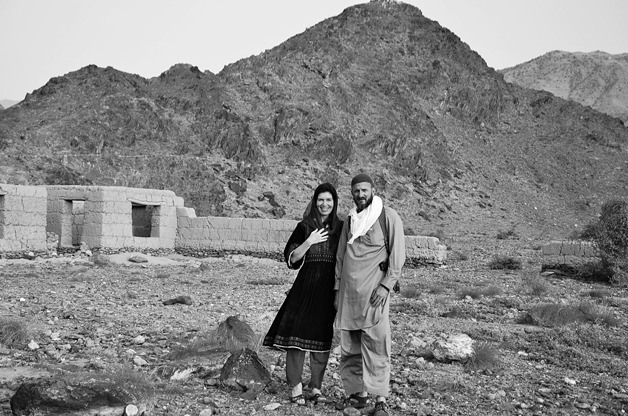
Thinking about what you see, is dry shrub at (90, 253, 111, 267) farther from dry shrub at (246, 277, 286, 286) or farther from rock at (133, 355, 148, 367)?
rock at (133, 355, 148, 367)

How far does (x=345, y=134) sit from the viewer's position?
38906mm

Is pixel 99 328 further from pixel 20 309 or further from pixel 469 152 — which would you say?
pixel 469 152

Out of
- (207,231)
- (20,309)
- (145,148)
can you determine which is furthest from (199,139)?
(20,309)

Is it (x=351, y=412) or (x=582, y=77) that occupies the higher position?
(x=582, y=77)

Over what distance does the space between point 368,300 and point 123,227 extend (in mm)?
13701

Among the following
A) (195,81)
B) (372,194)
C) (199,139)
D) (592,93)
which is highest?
(592,93)

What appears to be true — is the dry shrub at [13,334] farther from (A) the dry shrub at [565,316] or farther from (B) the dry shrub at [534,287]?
(B) the dry shrub at [534,287]

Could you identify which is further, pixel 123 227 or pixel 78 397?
pixel 123 227

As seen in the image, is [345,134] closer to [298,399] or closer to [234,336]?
[234,336]

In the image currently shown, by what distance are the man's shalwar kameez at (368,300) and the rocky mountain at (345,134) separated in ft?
80.4

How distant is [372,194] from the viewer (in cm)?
506

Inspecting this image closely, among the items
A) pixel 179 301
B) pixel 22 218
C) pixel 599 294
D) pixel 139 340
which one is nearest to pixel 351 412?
pixel 139 340

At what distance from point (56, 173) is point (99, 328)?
23.1 m

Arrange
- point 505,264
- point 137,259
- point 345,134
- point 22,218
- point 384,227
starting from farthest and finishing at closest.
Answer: point 345,134 < point 137,259 < point 505,264 < point 22,218 < point 384,227
